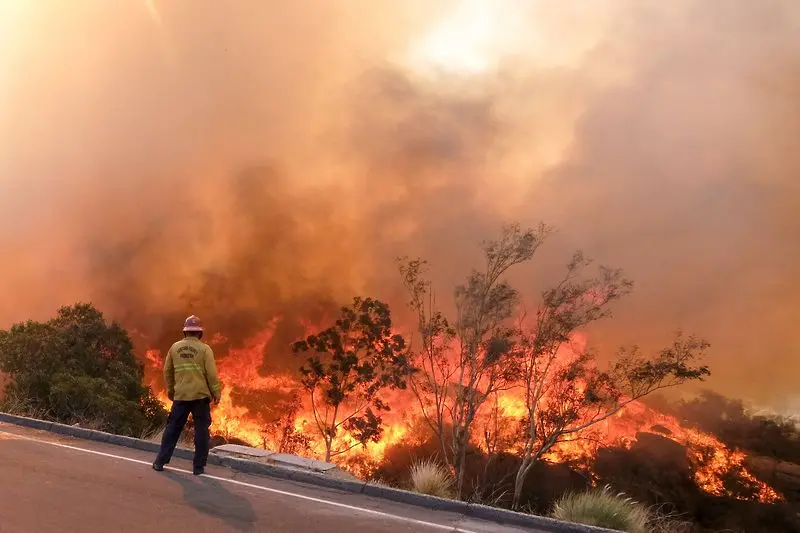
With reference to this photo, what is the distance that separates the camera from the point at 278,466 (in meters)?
6.95

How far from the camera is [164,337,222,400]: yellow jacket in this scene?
6410 millimetres

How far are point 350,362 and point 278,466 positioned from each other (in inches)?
899

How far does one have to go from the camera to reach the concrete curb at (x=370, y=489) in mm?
5707

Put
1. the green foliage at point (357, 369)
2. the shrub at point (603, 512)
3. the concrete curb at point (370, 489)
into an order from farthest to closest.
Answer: the green foliage at point (357, 369), the shrub at point (603, 512), the concrete curb at point (370, 489)

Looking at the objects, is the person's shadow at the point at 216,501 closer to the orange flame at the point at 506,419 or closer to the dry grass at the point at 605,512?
the dry grass at the point at 605,512

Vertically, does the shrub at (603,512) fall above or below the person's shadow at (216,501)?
above

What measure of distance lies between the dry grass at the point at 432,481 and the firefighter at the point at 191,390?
2685 mm

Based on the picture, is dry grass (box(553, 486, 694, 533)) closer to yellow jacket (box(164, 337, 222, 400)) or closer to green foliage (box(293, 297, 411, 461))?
yellow jacket (box(164, 337, 222, 400))

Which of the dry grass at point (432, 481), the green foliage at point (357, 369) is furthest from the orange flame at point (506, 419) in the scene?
the dry grass at point (432, 481)

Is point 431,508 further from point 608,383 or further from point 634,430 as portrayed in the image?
point 634,430

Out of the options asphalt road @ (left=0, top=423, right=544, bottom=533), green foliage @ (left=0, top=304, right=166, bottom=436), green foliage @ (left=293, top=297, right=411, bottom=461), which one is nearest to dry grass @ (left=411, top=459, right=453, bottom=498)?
asphalt road @ (left=0, top=423, right=544, bottom=533)

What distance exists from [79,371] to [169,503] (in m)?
12.7

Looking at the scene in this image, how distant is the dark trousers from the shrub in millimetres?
4161

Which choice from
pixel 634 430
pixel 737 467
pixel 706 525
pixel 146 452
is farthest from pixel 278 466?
pixel 737 467
